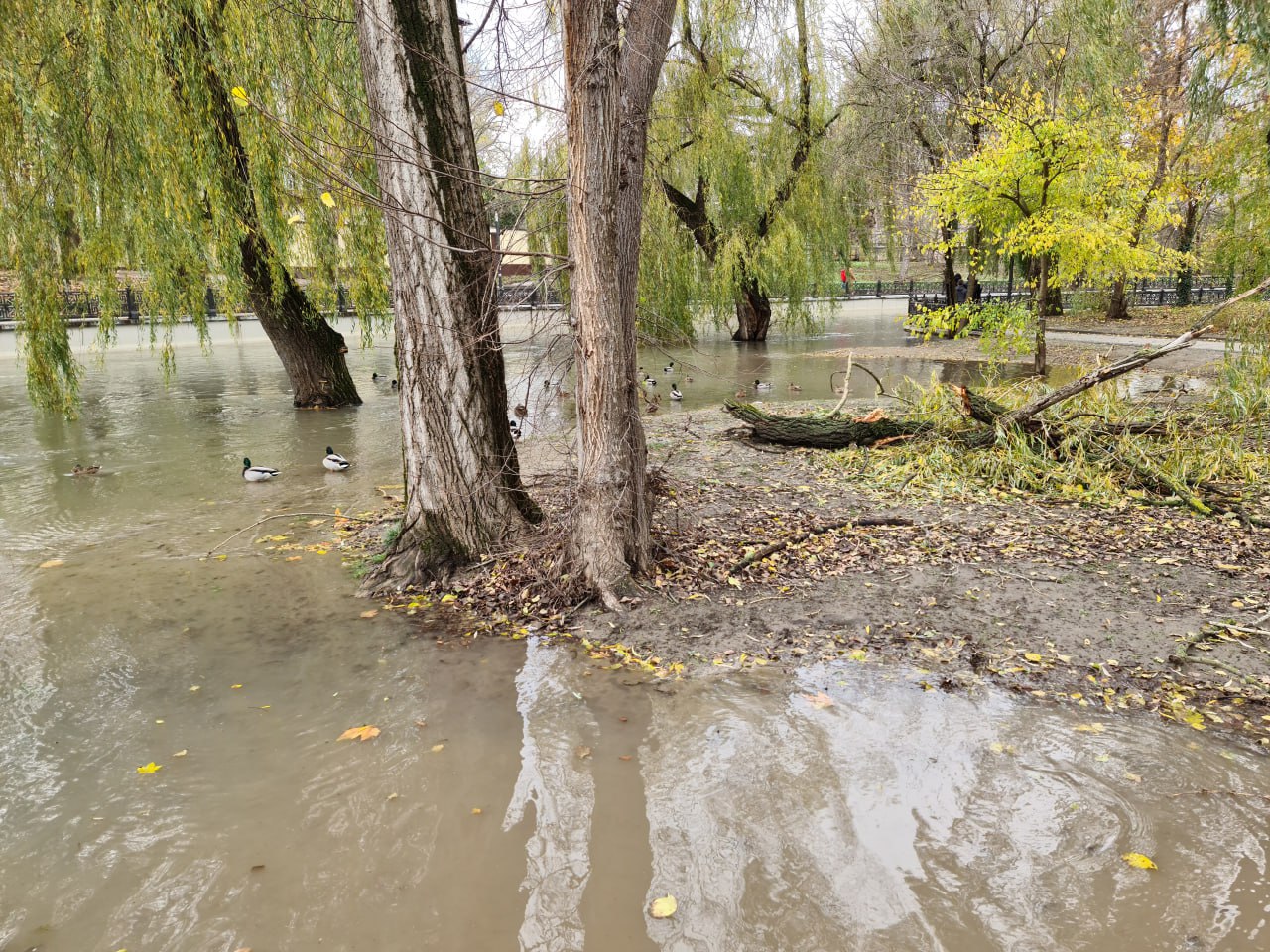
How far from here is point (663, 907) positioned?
9.25 ft

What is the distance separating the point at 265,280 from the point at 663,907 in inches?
449

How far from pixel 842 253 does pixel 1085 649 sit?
63.8ft

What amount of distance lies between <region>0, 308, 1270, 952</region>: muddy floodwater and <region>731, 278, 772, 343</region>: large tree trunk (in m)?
18.2

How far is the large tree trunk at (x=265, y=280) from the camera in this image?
8305mm

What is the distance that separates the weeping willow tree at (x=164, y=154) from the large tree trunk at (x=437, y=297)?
1.96 metres

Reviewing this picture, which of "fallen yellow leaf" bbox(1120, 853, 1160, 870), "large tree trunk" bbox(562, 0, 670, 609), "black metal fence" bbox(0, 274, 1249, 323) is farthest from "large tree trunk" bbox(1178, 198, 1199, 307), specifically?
"fallen yellow leaf" bbox(1120, 853, 1160, 870)

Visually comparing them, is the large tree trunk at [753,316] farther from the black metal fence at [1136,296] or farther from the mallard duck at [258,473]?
the mallard duck at [258,473]

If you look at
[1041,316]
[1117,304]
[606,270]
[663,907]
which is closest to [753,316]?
[1041,316]

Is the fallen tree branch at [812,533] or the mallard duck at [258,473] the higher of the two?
the mallard duck at [258,473]

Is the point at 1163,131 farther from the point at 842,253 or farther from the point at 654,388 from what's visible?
the point at 654,388

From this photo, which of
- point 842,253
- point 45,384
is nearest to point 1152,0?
point 842,253

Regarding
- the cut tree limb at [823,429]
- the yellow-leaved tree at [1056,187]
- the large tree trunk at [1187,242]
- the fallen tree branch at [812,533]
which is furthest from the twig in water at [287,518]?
the large tree trunk at [1187,242]

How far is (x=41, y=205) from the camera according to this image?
9.29 meters

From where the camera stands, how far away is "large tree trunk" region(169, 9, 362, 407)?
27.2 ft
